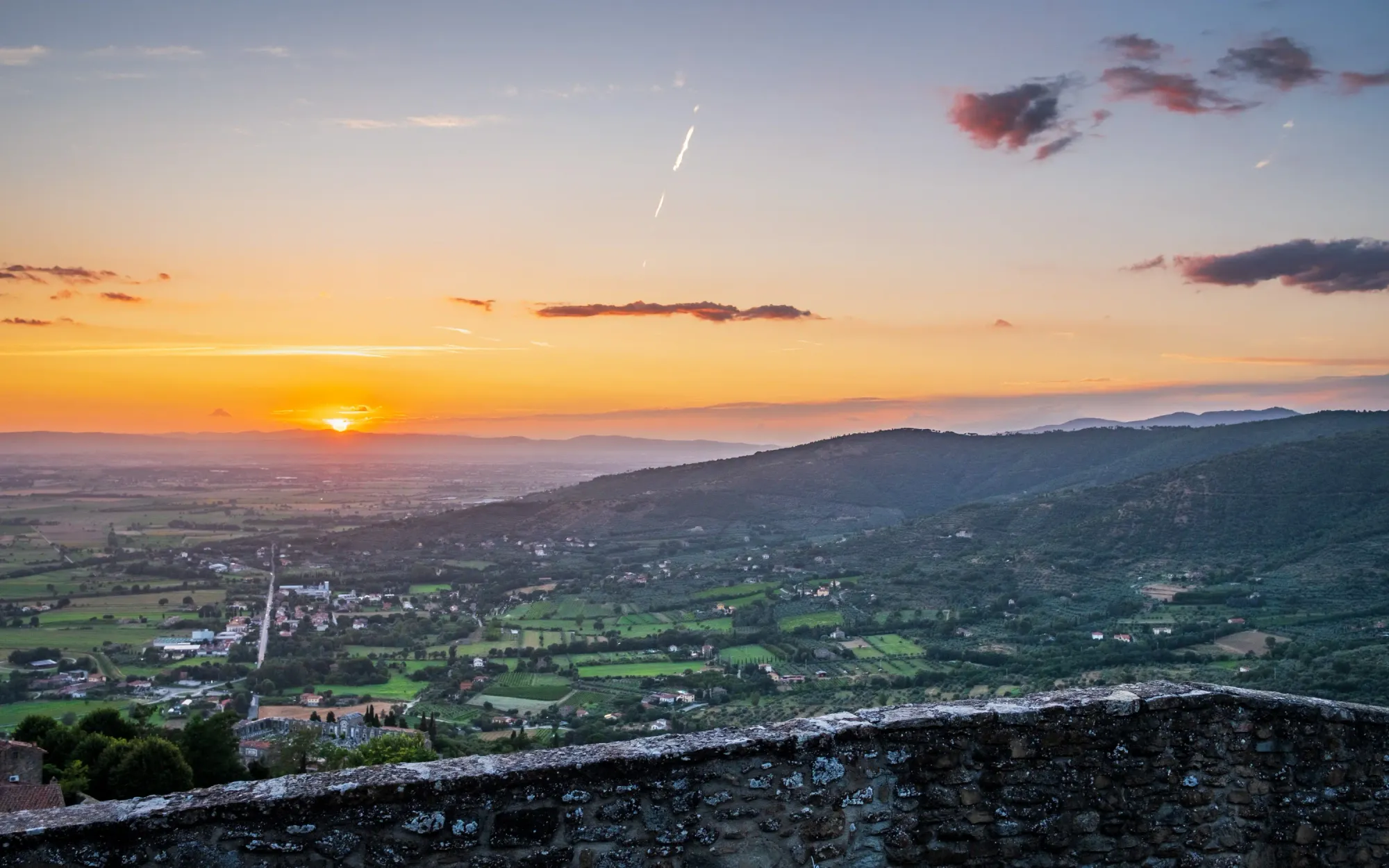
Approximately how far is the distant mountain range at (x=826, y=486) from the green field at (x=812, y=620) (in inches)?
1109

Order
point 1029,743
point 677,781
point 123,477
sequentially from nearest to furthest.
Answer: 1. point 677,781
2. point 1029,743
3. point 123,477

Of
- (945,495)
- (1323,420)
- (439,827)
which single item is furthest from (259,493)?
(439,827)

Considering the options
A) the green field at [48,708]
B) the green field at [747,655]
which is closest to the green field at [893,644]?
the green field at [747,655]

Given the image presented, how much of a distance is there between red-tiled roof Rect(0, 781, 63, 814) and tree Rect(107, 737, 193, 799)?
4.56 m

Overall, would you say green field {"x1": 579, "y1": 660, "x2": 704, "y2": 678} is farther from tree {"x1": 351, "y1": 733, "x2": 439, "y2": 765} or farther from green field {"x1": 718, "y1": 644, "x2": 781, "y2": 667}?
tree {"x1": 351, "y1": 733, "x2": 439, "y2": 765}

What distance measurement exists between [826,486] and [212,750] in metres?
72.7

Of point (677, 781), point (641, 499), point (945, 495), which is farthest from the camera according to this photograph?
point (641, 499)

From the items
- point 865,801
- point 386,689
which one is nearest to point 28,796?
point 865,801

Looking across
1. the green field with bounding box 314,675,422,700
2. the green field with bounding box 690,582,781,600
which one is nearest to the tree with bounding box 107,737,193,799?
the green field with bounding box 314,675,422,700

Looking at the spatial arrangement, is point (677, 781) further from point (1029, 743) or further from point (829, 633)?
point (829, 633)

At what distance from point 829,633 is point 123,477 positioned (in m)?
135

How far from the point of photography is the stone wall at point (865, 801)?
292 centimetres

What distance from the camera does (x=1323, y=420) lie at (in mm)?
61250

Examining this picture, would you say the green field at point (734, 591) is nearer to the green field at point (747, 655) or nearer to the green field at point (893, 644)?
the green field at point (747, 655)
